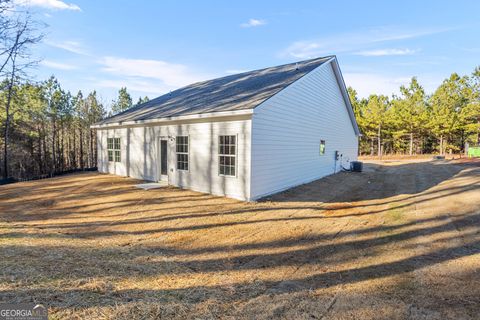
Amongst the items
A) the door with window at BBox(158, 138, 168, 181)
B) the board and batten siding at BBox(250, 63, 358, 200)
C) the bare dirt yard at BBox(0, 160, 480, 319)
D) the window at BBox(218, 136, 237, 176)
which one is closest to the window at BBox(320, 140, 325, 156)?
the board and batten siding at BBox(250, 63, 358, 200)

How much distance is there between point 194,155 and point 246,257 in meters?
6.05

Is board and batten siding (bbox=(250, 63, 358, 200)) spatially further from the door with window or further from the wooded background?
the wooded background

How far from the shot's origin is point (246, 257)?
434cm

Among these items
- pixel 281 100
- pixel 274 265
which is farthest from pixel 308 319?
pixel 281 100

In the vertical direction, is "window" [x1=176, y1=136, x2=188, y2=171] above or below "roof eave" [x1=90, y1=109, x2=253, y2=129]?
below

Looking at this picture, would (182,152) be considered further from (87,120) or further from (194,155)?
(87,120)

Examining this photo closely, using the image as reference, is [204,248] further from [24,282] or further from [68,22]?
[68,22]

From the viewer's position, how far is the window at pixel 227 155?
8.52 metres

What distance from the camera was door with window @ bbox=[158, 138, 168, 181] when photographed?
11062mm

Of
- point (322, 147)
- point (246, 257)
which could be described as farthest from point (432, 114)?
point (246, 257)

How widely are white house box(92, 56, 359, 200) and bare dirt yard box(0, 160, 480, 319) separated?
4.35ft

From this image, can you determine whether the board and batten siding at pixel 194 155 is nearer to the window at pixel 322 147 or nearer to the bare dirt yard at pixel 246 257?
the bare dirt yard at pixel 246 257

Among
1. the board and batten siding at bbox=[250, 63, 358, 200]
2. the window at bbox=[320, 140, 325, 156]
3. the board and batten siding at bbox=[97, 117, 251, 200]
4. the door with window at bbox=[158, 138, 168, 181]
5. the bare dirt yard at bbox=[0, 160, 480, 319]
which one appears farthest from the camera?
the window at bbox=[320, 140, 325, 156]

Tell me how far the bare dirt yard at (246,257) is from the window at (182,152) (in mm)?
2203
